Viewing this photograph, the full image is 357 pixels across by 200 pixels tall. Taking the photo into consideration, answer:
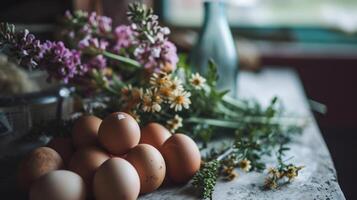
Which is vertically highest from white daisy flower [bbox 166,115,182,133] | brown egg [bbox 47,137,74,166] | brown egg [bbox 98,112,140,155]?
brown egg [bbox 98,112,140,155]

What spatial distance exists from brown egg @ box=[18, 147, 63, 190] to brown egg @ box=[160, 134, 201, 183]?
16 cm

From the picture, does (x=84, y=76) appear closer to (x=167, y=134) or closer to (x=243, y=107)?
(x=167, y=134)

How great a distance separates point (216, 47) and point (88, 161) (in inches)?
19.8

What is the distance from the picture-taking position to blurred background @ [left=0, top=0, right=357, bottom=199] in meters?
1.46

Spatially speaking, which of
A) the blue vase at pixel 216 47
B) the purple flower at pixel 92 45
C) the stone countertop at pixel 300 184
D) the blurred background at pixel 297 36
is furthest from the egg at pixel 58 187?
the blurred background at pixel 297 36

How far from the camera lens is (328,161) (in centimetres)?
79

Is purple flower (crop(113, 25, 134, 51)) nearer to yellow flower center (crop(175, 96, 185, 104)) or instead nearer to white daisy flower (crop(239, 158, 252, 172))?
yellow flower center (crop(175, 96, 185, 104))

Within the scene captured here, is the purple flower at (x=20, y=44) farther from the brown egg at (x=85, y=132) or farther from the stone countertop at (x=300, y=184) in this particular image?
the stone countertop at (x=300, y=184)

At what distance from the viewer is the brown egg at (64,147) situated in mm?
663

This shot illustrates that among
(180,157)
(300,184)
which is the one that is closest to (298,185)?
(300,184)

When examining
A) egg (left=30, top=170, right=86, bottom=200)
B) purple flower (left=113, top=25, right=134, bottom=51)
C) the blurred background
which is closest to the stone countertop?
egg (left=30, top=170, right=86, bottom=200)

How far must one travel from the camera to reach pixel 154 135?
685 millimetres

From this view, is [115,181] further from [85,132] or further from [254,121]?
[254,121]

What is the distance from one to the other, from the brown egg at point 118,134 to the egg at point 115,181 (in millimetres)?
51
